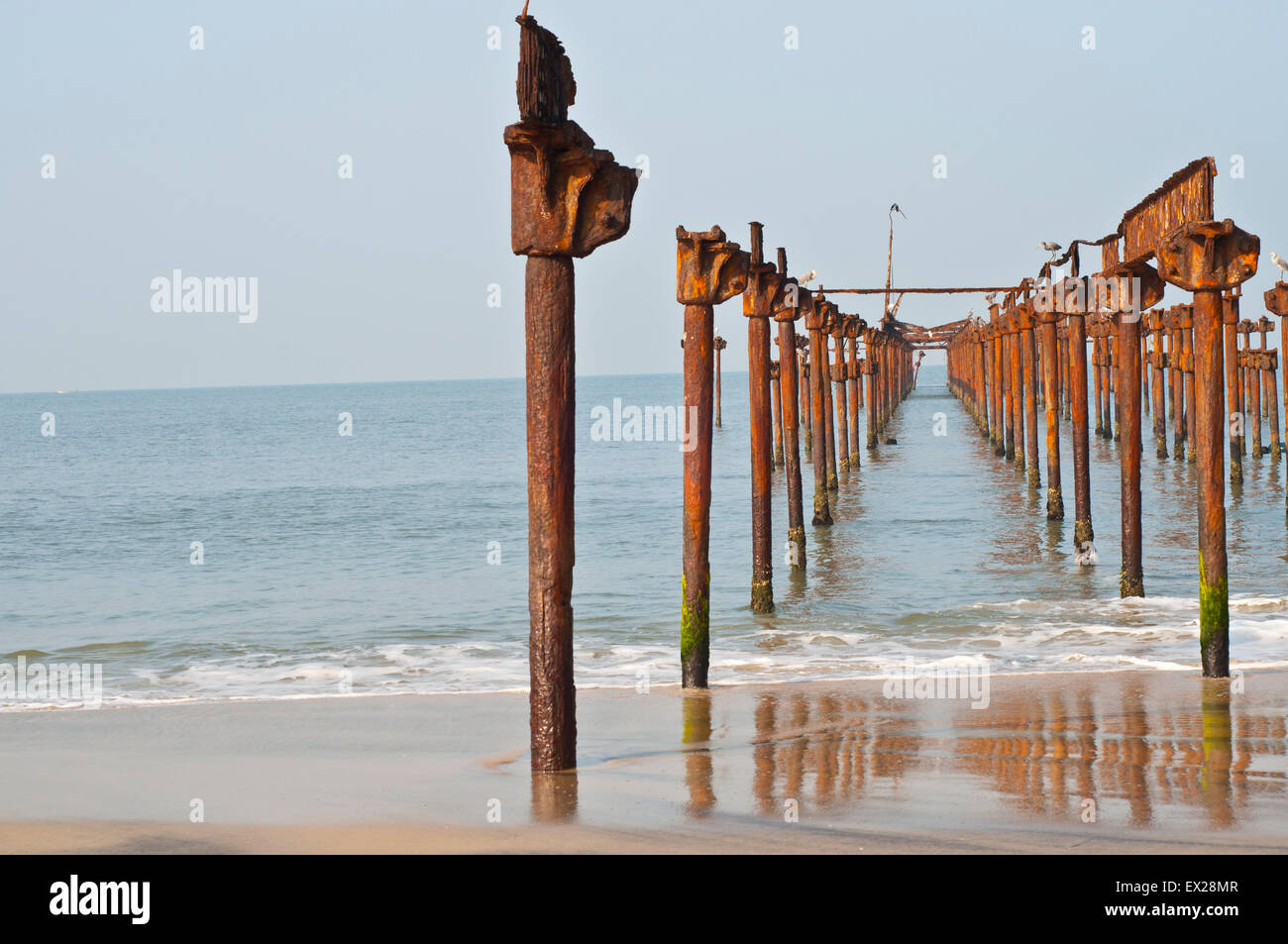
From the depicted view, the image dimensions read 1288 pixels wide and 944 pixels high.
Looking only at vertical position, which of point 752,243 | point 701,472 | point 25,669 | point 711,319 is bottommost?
point 25,669

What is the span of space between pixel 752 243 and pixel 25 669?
21.5 ft

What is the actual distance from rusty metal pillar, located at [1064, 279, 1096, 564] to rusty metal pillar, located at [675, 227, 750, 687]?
5985 mm

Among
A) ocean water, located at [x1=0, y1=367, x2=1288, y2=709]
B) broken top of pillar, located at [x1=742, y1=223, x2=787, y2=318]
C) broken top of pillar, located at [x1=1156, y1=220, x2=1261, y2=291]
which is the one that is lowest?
ocean water, located at [x1=0, y1=367, x2=1288, y2=709]

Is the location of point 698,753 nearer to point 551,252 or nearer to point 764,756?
point 764,756

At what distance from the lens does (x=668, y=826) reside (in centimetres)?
419

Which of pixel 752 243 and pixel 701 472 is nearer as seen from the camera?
pixel 701 472

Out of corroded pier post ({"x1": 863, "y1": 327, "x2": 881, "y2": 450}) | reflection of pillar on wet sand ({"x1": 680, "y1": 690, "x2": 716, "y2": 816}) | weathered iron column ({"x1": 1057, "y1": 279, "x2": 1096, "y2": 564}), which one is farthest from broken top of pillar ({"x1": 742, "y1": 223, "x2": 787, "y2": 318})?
corroded pier post ({"x1": 863, "y1": 327, "x2": 881, "y2": 450})

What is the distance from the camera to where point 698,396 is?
24.3 ft

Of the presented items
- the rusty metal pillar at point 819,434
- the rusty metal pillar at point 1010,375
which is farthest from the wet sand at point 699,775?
the rusty metal pillar at point 1010,375

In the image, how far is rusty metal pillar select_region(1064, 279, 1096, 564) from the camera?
12562 mm

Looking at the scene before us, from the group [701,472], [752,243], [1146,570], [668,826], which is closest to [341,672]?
[701,472]

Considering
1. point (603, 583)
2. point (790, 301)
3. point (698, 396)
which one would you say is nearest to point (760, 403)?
point (790, 301)

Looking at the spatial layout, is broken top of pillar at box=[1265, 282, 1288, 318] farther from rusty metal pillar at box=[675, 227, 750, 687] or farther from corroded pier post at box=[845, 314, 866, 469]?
rusty metal pillar at box=[675, 227, 750, 687]
